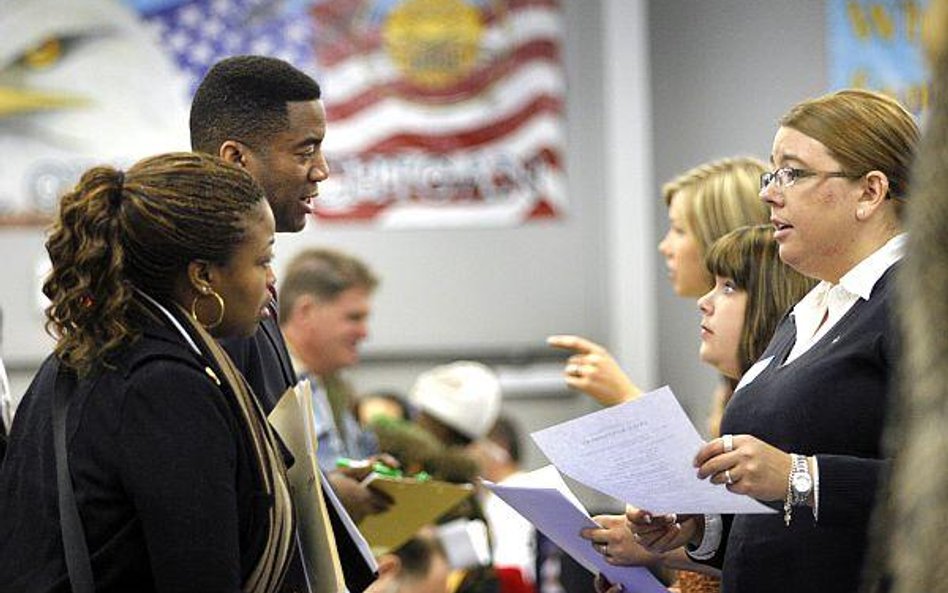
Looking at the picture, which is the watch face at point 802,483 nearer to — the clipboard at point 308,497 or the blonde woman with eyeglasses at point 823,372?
the blonde woman with eyeglasses at point 823,372

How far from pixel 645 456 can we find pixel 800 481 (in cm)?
22


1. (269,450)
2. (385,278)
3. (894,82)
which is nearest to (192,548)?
(269,450)

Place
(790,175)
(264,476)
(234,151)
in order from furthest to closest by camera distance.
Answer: (234,151) < (790,175) < (264,476)

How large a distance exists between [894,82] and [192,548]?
5.30 m

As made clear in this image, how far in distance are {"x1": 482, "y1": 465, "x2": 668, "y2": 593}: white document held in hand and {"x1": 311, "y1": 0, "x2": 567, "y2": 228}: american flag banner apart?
16.6ft

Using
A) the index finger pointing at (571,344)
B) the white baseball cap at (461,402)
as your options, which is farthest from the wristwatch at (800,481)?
the white baseball cap at (461,402)

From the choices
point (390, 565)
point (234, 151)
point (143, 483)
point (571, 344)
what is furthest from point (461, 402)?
point (143, 483)

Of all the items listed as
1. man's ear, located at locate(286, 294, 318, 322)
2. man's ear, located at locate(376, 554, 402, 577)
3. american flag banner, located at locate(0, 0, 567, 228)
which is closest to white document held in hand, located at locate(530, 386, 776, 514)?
man's ear, located at locate(376, 554, 402, 577)

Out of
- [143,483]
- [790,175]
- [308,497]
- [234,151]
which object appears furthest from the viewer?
[234,151]

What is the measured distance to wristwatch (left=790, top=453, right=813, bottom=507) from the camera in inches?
89.3

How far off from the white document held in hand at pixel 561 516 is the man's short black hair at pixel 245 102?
697mm

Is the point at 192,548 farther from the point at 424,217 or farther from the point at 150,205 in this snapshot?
the point at 424,217

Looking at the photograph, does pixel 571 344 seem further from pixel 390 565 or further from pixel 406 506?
pixel 390 565

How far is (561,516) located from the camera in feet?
8.67
